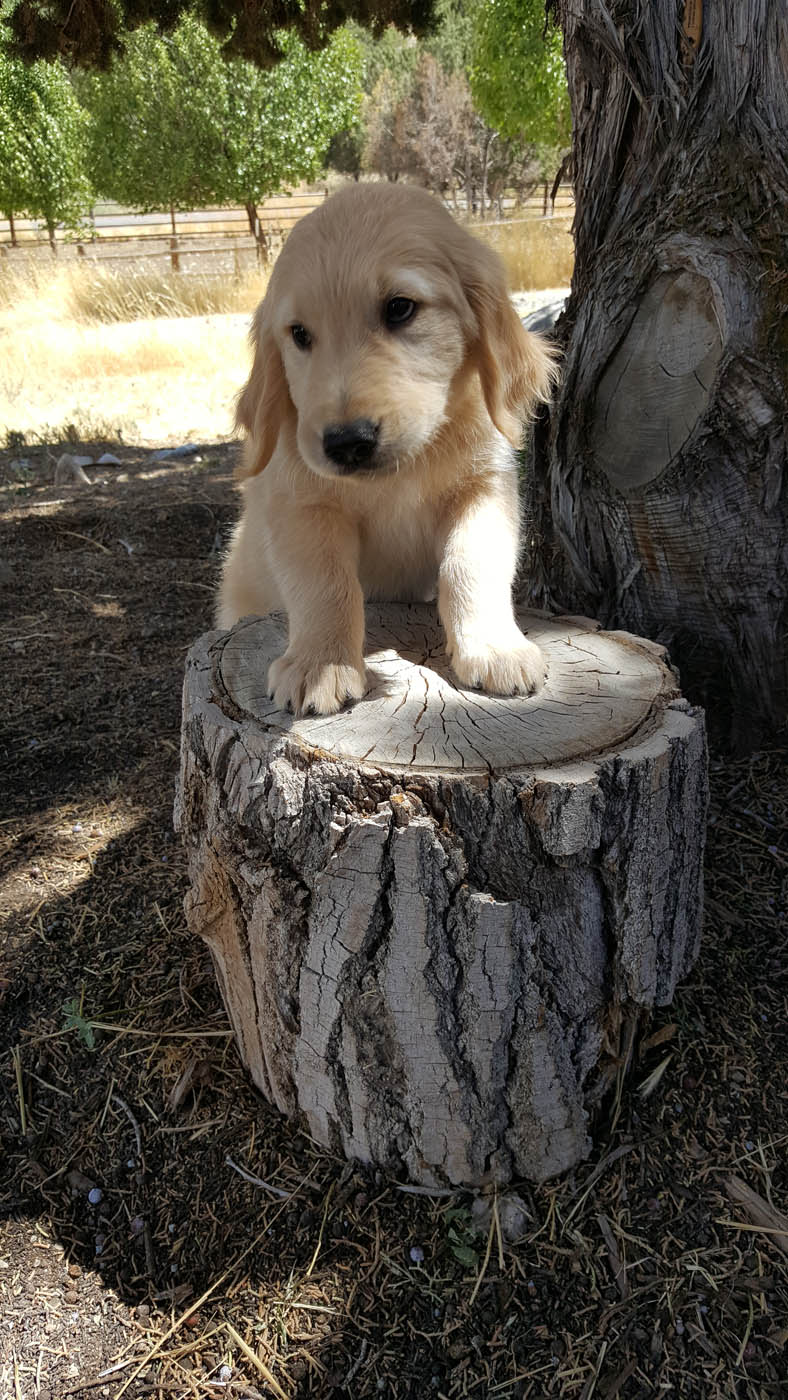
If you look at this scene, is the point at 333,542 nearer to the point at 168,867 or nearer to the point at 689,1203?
the point at 168,867

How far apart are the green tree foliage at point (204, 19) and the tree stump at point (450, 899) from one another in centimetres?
441

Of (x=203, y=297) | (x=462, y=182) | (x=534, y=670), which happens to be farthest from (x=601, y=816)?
(x=462, y=182)

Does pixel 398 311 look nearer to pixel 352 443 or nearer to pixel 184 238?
pixel 352 443

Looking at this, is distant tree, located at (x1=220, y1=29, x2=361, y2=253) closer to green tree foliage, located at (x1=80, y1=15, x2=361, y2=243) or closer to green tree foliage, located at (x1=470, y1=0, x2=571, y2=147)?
green tree foliage, located at (x1=80, y1=15, x2=361, y2=243)

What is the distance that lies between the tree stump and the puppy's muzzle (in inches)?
20.5

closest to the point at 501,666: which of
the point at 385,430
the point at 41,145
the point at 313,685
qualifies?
the point at 313,685

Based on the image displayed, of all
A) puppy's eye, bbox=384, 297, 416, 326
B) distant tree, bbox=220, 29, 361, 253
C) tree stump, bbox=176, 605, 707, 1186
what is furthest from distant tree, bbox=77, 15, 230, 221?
tree stump, bbox=176, 605, 707, 1186

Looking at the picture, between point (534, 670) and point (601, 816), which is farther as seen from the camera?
point (534, 670)

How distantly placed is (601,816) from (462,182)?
53308mm

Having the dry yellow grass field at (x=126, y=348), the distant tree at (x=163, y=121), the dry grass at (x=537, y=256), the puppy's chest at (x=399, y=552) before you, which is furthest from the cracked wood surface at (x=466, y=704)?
the distant tree at (x=163, y=121)

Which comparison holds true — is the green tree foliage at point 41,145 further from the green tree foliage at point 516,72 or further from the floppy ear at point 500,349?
the floppy ear at point 500,349

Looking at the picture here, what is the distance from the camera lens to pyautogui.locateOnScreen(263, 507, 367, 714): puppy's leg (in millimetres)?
1992

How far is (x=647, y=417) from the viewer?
8.55 feet

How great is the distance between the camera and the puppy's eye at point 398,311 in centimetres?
208
